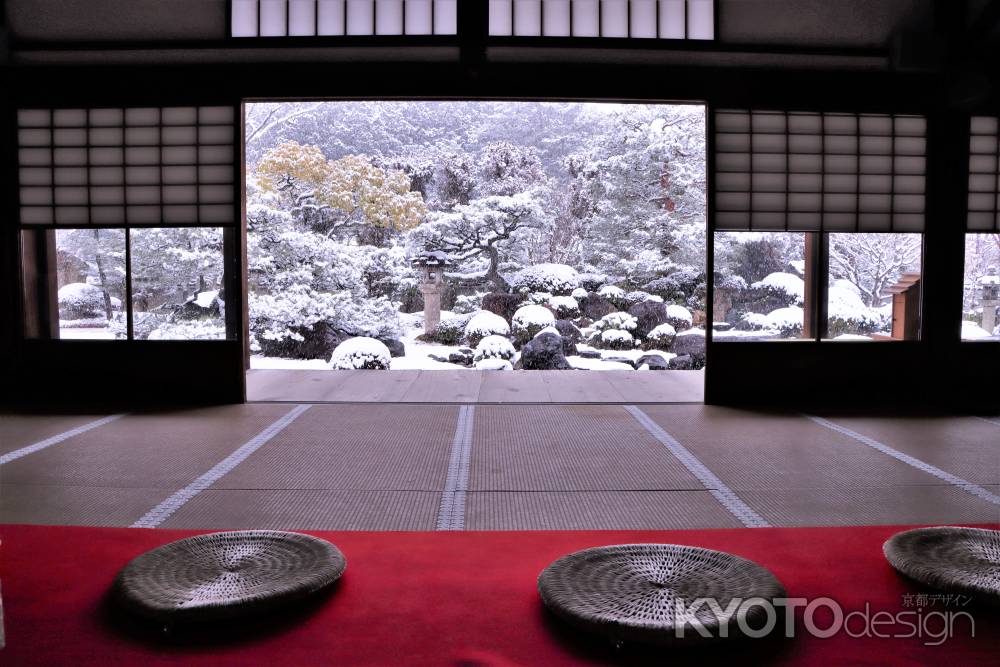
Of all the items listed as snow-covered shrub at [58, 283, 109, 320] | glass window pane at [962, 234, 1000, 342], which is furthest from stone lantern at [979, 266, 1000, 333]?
snow-covered shrub at [58, 283, 109, 320]

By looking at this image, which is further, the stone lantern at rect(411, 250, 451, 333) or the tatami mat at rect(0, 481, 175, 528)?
the stone lantern at rect(411, 250, 451, 333)

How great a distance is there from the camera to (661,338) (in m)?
11.1

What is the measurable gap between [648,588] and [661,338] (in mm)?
Result: 10023

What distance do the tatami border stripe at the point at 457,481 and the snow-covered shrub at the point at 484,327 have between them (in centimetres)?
644

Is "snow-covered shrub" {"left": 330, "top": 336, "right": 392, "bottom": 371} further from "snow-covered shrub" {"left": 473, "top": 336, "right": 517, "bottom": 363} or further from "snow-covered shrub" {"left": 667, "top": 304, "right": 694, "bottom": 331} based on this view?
"snow-covered shrub" {"left": 667, "top": 304, "right": 694, "bottom": 331}

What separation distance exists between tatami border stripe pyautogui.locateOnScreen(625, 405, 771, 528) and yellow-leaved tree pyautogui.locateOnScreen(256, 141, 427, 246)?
7.62m

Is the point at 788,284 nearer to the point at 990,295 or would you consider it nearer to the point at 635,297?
the point at 990,295

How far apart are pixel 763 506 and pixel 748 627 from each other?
1.64 meters

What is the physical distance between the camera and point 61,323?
5062 mm

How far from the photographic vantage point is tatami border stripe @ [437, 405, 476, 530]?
2.57 meters

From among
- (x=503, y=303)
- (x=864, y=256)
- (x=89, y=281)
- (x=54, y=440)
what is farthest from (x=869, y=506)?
(x=503, y=303)

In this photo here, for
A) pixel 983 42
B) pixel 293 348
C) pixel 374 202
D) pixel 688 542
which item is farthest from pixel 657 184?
pixel 688 542

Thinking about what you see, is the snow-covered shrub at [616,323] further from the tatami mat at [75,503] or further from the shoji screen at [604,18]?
the tatami mat at [75,503]

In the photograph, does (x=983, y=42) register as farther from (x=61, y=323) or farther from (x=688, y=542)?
(x=61, y=323)
